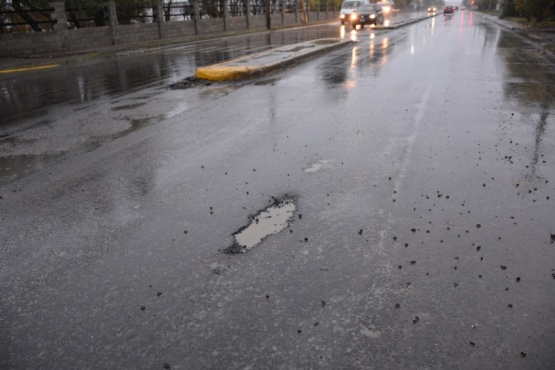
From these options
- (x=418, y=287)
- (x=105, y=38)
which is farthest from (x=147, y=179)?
(x=105, y=38)

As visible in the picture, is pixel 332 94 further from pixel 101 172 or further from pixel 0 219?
pixel 0 219

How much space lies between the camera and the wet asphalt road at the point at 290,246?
268 centimetres

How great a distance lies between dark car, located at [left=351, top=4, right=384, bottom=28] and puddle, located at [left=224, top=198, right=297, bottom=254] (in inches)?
1598

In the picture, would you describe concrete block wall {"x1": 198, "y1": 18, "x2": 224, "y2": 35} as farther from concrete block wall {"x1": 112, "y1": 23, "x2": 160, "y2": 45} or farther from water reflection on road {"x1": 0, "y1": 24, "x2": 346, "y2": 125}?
water reflection on road {"x1": 0, "y1": 24, "x2": 346, "y2": 125}

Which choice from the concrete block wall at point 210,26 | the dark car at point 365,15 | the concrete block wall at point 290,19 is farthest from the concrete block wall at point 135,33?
the concrete block wall at point 290,19

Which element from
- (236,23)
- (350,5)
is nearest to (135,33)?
(236,23)

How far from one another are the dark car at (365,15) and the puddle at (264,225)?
4058 centimetres

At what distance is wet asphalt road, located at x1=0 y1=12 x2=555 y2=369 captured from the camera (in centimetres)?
268

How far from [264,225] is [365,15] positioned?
41200mm

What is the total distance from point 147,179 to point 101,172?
0.74 metres

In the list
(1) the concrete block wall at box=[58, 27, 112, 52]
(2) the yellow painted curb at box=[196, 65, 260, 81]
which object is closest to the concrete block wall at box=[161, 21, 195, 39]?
(1) the concrete block wall at box=[58, 27, 112, 52]

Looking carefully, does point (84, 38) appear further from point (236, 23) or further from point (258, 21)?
point (258, 21)

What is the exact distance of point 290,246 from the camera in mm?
3781

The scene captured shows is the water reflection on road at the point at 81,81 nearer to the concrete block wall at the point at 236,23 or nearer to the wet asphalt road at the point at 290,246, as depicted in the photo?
the wet asphalt road at the point at 290,246
